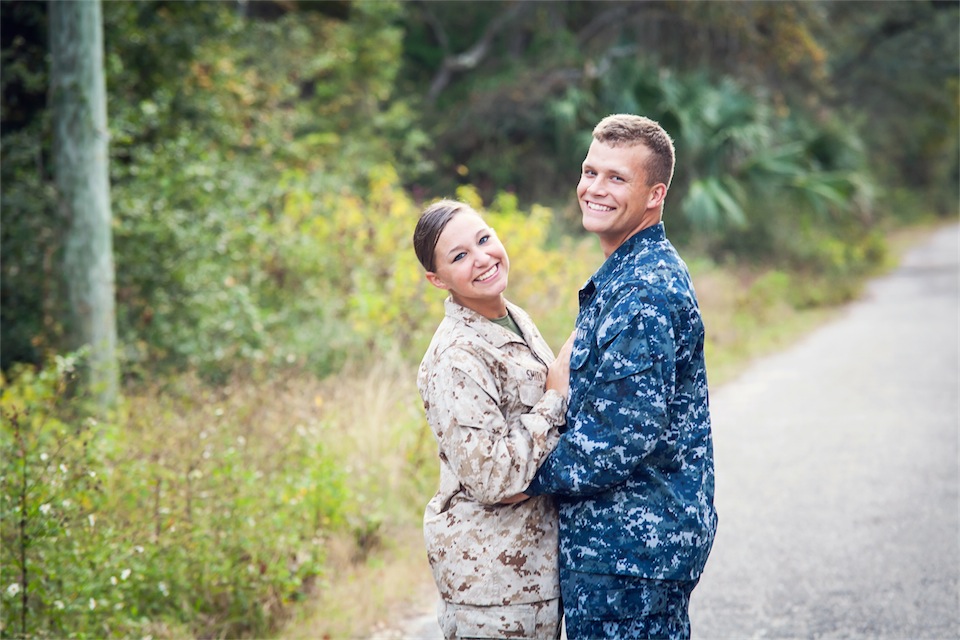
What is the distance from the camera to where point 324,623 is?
4215 mm

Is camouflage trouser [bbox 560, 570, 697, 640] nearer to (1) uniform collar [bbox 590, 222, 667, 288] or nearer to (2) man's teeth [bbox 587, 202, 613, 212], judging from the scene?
(1) uniform collar [bbox 590, 222, 667, 288]

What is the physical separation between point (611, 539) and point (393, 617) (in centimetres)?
240

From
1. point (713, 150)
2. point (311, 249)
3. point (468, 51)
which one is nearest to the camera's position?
point (311, 249)

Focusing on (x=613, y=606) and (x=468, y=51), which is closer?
(x=613, y=606)

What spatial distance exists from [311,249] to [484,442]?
264 inches

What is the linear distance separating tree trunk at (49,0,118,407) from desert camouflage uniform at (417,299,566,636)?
15.3 ft

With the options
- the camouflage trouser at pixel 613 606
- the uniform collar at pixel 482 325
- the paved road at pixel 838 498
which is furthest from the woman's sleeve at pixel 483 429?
the paved road at pixel 838 498

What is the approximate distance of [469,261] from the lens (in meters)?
2.47

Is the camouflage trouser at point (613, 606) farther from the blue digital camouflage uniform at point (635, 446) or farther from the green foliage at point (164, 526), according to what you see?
Result: the green foliage at point (164, 526)

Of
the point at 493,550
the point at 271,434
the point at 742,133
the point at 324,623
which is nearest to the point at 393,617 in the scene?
the point at 324,623

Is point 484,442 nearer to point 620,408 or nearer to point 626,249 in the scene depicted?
point 620,408

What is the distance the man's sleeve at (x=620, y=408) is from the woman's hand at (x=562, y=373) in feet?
0.33

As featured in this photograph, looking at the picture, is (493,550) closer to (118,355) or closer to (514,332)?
(514,332)

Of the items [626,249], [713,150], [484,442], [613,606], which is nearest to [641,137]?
[626,249]
